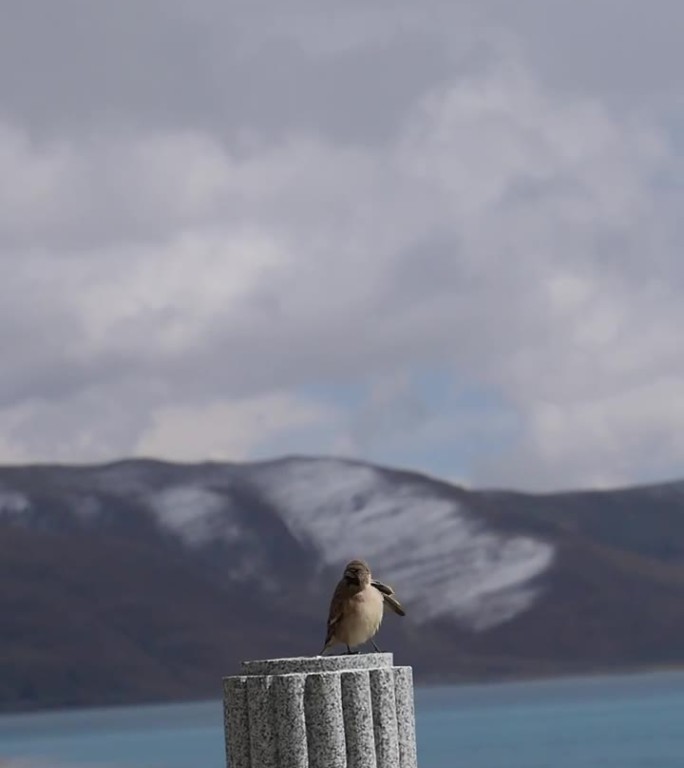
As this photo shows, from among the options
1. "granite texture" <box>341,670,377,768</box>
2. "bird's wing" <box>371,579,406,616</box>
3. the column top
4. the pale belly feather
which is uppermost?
"bird's wing" <box>371,579,406,616</box>

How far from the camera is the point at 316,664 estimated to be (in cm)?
958

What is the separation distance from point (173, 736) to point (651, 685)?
240ft

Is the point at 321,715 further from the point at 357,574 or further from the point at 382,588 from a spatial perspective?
the point at 382,588

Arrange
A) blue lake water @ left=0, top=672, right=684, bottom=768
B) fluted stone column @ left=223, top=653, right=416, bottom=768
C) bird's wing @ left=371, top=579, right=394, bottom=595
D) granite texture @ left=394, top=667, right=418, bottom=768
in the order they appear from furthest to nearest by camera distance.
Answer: blue lake water @ left=0, top=672, right=684, bottom=768
bird's wing @ left=371, top=579, right=394, bottom=595
granite texture @ left=394, top=667, right=418, bottom=768
fluted stone column @ left=223, top=653, right=416, bottom=768

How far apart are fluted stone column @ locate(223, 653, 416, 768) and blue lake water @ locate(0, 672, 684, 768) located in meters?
61.6

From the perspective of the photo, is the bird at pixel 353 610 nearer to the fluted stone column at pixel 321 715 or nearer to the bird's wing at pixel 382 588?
the bird's wing at pixel 382 588

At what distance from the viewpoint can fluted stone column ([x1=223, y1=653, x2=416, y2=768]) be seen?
368 inches

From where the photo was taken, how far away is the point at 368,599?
10.1 m

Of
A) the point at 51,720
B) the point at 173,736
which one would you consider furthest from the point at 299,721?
the point at 51,720

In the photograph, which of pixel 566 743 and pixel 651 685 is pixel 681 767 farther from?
pixel 651 685

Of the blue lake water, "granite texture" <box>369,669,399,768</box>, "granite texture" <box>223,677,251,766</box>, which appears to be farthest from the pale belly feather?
the blue lake water

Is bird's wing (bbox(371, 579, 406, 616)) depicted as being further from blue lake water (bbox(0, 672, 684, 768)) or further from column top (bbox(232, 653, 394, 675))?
blue lake water (bbox(0, 672, 684, 768))

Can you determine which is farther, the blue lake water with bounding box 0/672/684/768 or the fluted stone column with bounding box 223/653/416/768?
the blue lake water with bounding box 0/672/684/768

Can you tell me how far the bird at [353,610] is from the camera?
10047 millimetres
